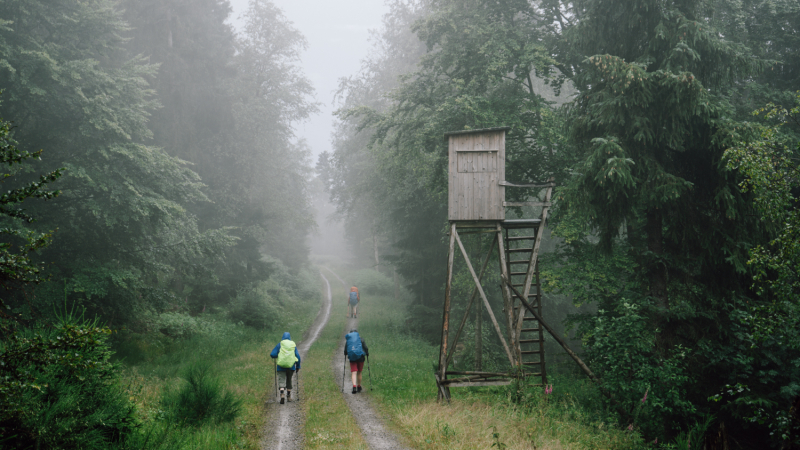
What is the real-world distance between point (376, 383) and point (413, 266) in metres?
10.4

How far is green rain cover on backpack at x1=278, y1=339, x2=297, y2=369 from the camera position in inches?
414

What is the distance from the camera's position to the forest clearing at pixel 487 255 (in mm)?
7484

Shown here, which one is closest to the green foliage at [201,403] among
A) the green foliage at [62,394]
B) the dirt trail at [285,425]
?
the dirt trail at [285,425]

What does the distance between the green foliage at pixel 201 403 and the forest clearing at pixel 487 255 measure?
0.14 ft

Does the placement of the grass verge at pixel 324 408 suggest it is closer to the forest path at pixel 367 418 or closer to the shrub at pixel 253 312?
the forest path at pixel 367 418

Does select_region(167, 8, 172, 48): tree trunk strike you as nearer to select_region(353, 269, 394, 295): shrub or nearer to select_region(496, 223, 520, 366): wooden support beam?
select_region(496, 223, 520, 366): wooden support beam

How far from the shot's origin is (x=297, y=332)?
69.3 ft

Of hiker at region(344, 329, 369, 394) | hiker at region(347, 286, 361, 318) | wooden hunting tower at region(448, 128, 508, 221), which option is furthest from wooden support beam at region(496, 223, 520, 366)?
hiker at region(347, 286, 361, 318)

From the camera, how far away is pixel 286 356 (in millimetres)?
10578

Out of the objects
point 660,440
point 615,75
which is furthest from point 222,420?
point 615,75

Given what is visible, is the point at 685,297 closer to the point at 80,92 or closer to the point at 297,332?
the point at 297,332

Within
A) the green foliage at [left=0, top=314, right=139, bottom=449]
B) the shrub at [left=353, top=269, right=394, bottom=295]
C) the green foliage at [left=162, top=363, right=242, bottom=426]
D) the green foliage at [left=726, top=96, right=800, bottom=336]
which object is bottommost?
the shrub at [left=353, top=269, right=394, bottom=295]

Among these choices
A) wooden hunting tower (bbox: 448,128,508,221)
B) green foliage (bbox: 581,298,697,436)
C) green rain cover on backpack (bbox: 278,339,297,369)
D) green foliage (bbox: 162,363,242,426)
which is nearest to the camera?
green foliage (bbox: 162,363,242,426)

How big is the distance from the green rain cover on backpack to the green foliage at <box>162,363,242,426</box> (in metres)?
1.97
